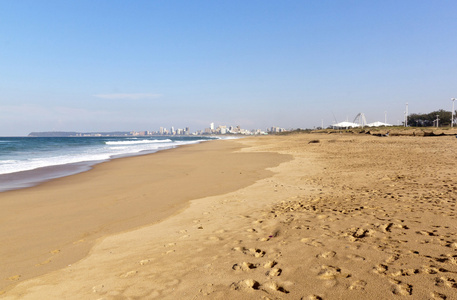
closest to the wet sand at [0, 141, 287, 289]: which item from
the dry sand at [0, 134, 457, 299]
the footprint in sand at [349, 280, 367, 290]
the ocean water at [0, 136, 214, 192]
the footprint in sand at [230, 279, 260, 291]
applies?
the dry sand at [0, 134, 457, 299]

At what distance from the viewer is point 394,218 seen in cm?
506

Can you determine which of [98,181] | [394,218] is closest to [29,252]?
[394,218]

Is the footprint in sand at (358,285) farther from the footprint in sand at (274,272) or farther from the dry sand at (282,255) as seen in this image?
the footprint in sand at (274,272)

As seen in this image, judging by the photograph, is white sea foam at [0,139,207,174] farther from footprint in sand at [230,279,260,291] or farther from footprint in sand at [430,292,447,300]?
footprint in sand at [430,292,447,300]

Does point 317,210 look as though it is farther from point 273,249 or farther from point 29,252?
point 29,252

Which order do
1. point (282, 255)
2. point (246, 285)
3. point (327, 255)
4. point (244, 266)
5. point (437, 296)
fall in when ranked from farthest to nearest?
point (282, 255)
point (327, 255)
point (244, 266)
point (246, 285)
point (437, 296)

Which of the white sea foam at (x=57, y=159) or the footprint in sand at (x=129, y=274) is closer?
the footprint in sand at (x=129, y=274)

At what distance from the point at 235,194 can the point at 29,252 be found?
5.18m

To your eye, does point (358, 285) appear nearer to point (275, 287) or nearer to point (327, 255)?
point (327, 255)

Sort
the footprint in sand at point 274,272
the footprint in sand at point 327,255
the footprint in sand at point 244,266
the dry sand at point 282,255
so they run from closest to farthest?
1. the dry sand at point 282,255
2. the footprint in sand at point 274,272
3. the footprint in sand at point 244,266
4. the footprint in sand at point 327,255

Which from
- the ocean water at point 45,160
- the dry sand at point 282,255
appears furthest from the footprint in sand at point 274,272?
the ocean water at point 45,160

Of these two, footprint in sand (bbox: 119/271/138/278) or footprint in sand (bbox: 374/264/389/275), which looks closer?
footprint in sand (bbox: 374/264/389/275)

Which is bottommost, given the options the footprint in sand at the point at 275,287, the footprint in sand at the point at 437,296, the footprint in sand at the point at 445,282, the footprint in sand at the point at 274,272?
the footprint in sand at the point at 274,272

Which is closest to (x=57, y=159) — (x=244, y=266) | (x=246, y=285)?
(x=244, y=266)
